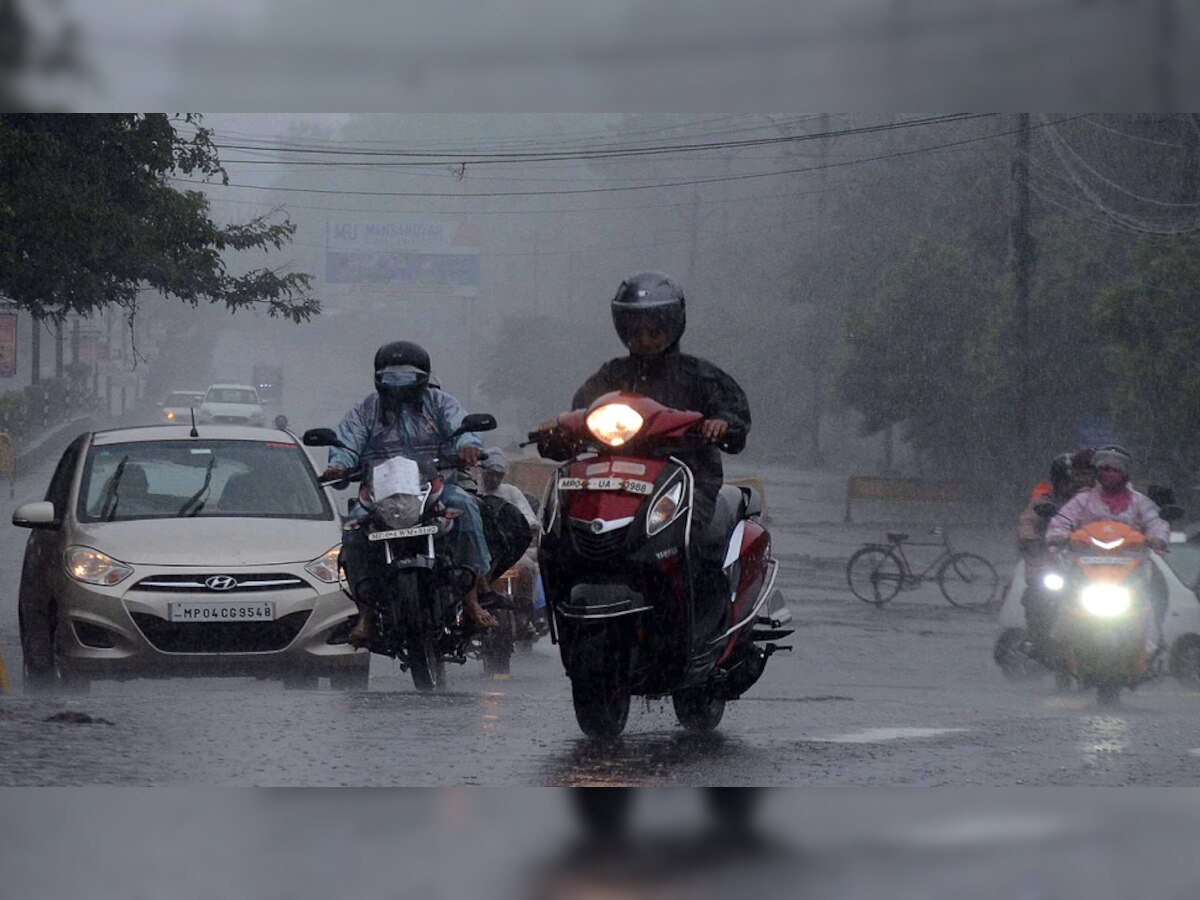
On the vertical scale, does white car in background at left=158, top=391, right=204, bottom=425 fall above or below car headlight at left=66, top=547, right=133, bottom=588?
above

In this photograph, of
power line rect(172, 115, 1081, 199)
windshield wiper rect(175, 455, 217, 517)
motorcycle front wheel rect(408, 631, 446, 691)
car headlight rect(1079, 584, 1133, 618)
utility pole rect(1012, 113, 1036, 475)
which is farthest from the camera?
utility pole rect(1012, 113, 1036, 475)

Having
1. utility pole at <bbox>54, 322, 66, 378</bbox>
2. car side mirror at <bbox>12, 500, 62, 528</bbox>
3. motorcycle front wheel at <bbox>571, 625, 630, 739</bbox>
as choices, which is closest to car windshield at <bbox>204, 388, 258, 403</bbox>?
utility pole at <bbox>54, 322, 66, 378</bbox>

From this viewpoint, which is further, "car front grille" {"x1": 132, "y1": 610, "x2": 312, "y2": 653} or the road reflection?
"car front grille" {"x1": 132, "y1": 610, "x2": 312, "y2": 653}

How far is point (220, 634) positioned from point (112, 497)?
4.38 feet

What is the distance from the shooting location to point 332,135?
1941cm

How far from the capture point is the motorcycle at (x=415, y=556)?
29.4 ft

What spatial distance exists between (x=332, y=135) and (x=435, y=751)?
41.3 ft

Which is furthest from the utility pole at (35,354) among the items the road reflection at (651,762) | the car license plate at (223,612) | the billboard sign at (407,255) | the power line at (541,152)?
the road reflection at (651,762)

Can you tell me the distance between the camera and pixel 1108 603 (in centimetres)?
1166

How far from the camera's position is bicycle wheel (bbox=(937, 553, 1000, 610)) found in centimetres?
2394

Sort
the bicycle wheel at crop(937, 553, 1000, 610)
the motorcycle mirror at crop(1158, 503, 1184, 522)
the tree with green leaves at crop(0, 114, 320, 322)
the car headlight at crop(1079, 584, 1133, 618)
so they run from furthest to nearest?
the bicycle wheel at crop(937, 553, 1000, 610) → the tree with green leaves at crop(0, 114, 320, 322) → the motorcycle mirror at crop(1158, 503, 1184, 522) → the car headlight at crop(1079, 584, 1133, 618)

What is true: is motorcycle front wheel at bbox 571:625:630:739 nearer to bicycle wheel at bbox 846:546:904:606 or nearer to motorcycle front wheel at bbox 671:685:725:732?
motorcycle front wheel at bbox 671:685:725:732

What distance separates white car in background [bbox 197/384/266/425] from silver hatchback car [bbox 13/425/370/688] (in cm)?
827

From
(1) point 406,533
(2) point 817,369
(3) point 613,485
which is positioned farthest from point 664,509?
(2) point 817,369
